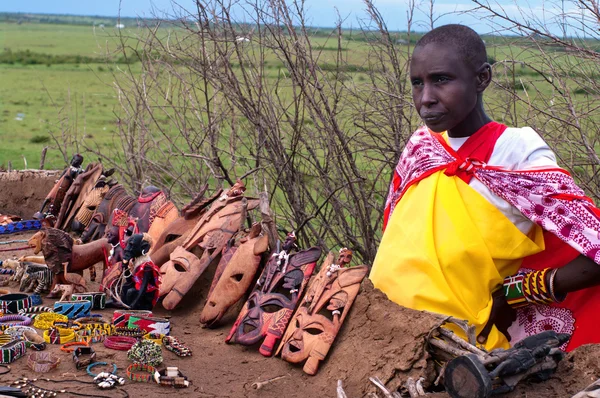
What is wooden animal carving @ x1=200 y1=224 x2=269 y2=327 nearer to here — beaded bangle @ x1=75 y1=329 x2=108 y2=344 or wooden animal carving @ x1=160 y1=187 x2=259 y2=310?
wooden animal carving @ x1=160 y1=187 x2=259 y2=310

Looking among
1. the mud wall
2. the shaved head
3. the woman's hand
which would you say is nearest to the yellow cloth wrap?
the woman's hand

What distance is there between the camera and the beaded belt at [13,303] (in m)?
5.06

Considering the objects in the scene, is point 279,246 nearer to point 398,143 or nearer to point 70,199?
point 398,143

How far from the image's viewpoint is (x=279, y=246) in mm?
4730

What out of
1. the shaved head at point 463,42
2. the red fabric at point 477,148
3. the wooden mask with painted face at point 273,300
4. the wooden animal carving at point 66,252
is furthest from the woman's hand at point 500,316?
the wooden animal carving at point 66,252

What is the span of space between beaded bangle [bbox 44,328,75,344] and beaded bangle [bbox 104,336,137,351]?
0.21m

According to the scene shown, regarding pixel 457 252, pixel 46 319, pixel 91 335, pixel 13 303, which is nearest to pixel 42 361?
pixel 91 335

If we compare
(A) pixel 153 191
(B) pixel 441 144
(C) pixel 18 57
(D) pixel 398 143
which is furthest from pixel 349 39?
(C) pixel 18 57

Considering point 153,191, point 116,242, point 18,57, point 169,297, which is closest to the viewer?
point 169,297

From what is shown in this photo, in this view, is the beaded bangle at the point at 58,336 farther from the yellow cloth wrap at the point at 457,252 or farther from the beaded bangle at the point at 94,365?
the yellow cloth wrap at the point at 457,252

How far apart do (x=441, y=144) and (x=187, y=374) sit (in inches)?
68.2

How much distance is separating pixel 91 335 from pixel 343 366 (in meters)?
1.53

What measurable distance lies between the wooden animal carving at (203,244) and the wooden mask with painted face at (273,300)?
62 cm

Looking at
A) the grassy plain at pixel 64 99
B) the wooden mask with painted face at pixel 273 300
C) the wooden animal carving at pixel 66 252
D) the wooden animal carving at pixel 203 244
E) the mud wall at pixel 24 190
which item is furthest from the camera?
the mud wall at pixel 24 190
